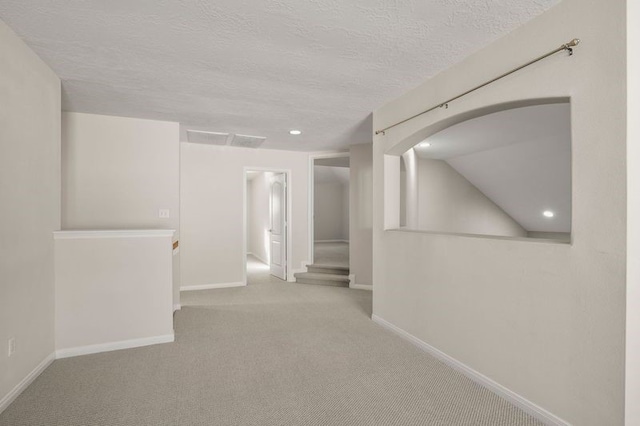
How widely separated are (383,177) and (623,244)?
2295 millimetres

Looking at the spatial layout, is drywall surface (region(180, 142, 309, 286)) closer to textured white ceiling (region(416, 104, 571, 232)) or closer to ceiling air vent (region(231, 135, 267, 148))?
ceiling air vent (region(231, 135, 267, 148))

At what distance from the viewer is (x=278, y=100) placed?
3.40 meters

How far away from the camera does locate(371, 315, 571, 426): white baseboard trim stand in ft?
6.22

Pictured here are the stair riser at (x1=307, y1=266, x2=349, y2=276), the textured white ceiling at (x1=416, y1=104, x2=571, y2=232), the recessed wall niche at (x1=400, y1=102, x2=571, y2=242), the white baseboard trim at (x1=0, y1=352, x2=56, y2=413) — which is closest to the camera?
the white baseboard trim at (x1=0, y1=352, x2=56, y2=413)

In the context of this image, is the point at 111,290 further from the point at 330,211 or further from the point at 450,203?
the point at 330,211

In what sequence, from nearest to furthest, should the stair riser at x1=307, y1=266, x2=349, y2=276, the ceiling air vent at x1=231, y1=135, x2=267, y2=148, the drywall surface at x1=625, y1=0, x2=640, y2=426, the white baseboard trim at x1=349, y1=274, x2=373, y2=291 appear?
1. the drywall surface at x1=625, y1=0, x2=640, y2=426
2. the ceiling air vent at x1=231, y1=135, x2=267, y2=148
3. the white baseboard trim at x1=349, y1=274, x2=373, y2=291
4. the stair riser at x1=307, y1=266, x2=349, y2=276

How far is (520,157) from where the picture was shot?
17.3 ft

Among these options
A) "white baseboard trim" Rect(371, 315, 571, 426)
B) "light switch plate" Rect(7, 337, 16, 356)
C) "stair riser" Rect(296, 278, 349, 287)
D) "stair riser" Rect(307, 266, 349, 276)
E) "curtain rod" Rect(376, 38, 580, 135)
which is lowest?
"stair riser" Rect(296, 278, 349, 287)

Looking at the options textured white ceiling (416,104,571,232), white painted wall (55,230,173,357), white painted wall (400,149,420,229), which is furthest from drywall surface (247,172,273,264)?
white painted wall (55,230,173,357)

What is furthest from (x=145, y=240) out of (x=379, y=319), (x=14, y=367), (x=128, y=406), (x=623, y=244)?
(x=623, y=244)

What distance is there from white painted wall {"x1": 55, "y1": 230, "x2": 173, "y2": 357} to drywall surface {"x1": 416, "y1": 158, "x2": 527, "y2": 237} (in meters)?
5.06

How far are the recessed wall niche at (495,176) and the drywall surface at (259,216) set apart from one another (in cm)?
336

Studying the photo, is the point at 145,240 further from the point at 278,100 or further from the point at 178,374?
the point at 278,100

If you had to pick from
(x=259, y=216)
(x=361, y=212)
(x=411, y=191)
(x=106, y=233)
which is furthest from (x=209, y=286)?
(x=411, y=191)
